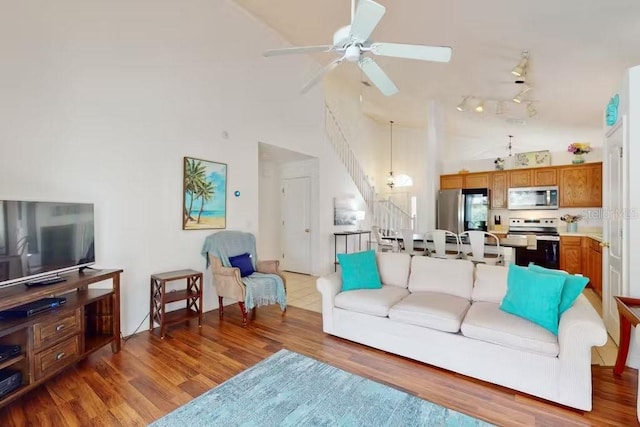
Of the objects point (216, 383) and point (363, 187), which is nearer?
point (216, 383)

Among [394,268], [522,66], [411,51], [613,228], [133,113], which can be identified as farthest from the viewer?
[522,66]

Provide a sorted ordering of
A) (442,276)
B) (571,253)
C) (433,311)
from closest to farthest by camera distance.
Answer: (433,311), (442,276), (571,253)

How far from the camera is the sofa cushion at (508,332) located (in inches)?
78.2

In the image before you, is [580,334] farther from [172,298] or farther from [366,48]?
[172,298]

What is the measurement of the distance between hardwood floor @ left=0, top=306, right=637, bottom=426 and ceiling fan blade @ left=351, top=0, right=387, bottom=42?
8.31ft

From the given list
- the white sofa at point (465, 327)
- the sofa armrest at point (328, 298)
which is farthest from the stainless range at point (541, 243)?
the sofa armrest at point (328, 298)

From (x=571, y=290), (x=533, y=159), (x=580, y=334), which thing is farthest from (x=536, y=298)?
(x=533, y=159)

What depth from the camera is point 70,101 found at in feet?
8.75

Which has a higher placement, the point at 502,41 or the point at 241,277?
the point at 502,41

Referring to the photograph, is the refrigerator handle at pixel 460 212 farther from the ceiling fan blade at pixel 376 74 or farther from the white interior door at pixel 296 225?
the ceiling fan blade at pixel 376 74

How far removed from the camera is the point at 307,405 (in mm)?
1937

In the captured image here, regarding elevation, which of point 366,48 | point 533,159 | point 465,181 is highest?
point 366,48

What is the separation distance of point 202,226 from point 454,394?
3225 millimetres

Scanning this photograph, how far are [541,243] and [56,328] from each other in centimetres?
660
